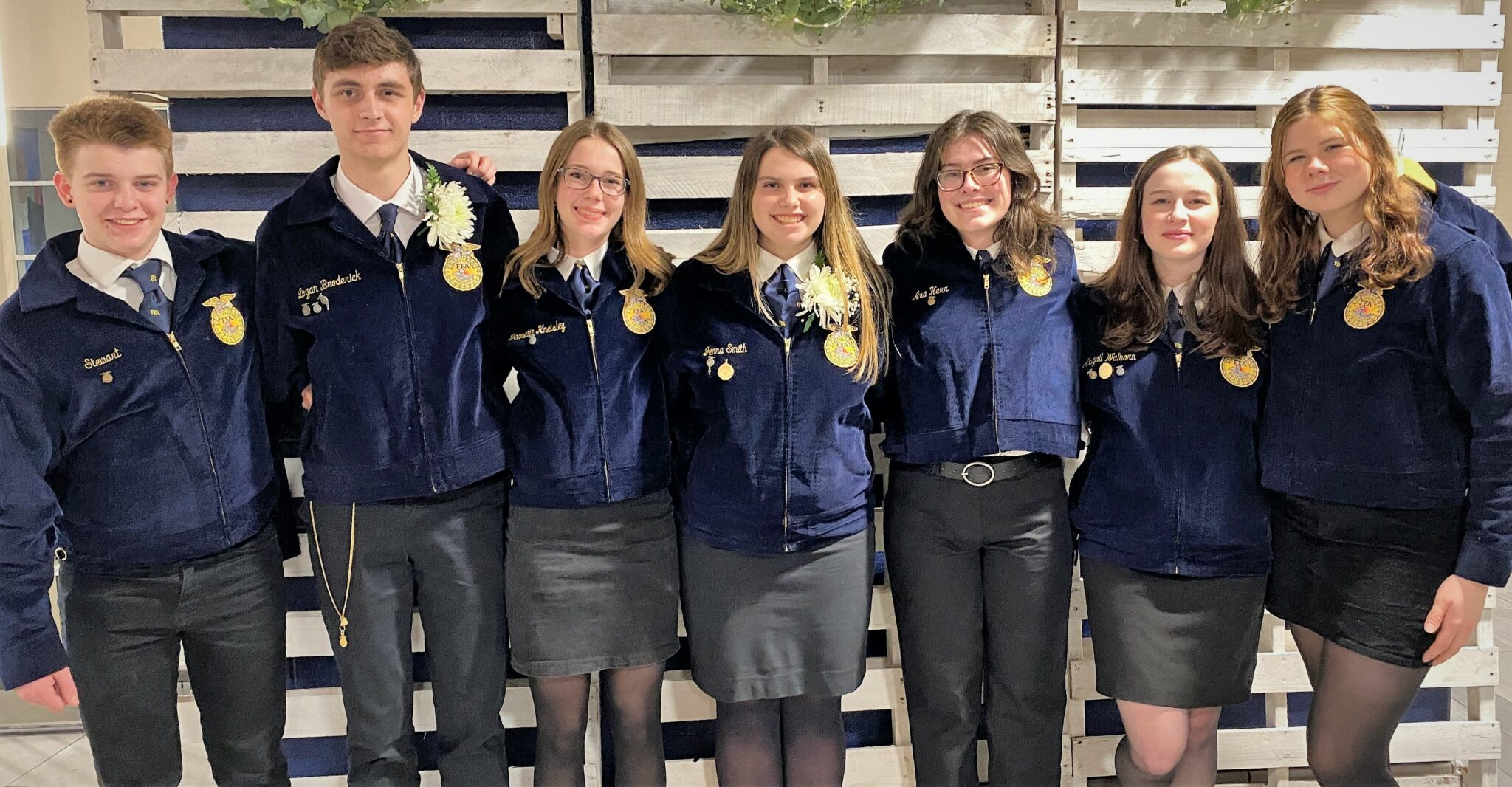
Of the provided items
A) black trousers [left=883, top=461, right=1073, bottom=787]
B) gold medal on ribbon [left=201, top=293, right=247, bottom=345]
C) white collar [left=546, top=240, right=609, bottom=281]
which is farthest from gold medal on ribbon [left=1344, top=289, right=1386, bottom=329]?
gold medal on ribbon [left=201, top=293, right=247, bottom=345]

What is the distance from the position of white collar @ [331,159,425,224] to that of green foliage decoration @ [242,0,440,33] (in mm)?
872

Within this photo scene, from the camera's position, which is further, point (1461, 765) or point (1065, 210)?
point (1065, 210)

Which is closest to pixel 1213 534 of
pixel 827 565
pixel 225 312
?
pixel 827 565

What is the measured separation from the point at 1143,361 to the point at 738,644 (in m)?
1.04

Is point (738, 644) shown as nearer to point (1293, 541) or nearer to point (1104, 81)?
point (1293, 541)

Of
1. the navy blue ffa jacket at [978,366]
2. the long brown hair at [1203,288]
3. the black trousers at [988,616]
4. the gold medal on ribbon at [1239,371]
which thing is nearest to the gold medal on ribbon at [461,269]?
the navy blue ffa jacket at [978,366]

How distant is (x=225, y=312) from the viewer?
2086 mm

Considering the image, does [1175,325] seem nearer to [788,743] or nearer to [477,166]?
[788,743]

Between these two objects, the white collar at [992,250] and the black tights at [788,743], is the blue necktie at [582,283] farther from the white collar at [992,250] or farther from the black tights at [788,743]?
the black tights at [788,743]

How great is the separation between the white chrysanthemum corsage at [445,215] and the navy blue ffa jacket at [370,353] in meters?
0.03

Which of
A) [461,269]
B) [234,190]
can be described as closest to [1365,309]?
[461,269]

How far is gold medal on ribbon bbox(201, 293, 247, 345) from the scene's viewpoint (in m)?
2.07

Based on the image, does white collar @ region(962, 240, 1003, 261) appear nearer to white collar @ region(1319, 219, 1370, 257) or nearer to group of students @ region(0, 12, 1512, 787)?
group of students @ region(0, 12, 1512, 787)

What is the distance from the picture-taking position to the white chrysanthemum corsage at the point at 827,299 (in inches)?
82.2
